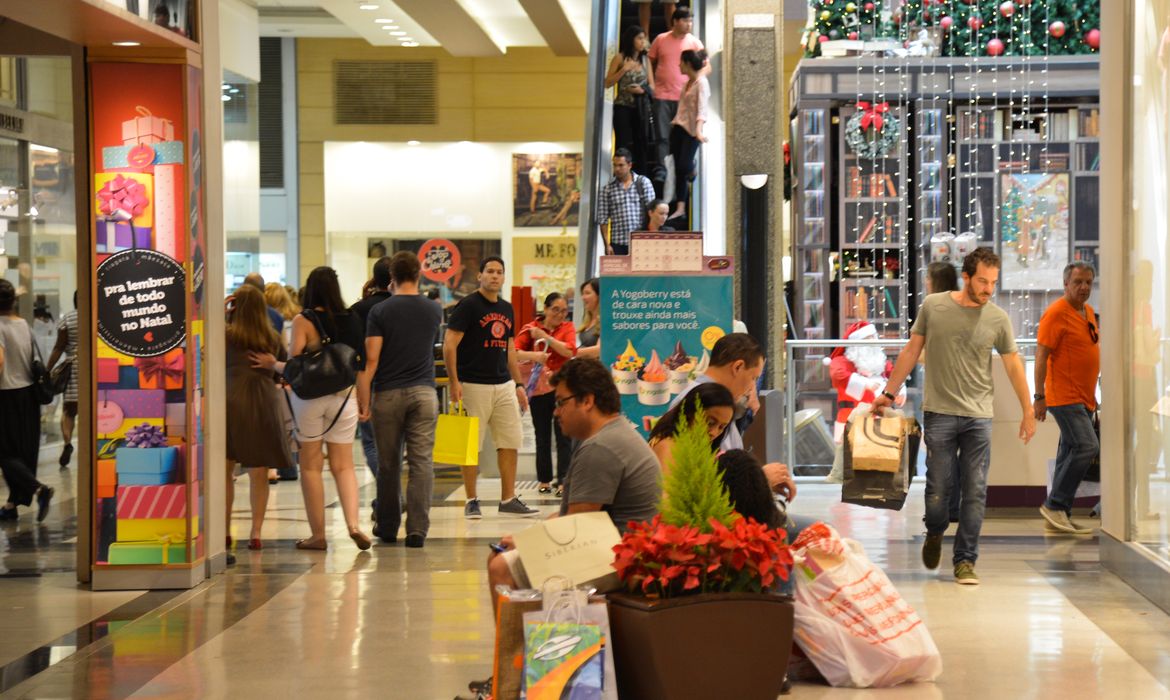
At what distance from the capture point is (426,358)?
322 inches

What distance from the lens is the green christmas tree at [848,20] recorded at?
47.5 ft

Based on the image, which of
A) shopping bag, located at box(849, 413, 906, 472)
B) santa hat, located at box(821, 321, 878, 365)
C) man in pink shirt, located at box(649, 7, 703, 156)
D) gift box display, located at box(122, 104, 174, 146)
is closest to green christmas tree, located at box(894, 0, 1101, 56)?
man in pink shirt, located at box(649, 7, 703, 156)

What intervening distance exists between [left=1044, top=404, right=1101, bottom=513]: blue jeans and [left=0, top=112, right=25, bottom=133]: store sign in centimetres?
862

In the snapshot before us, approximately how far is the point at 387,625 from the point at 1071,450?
13.6 ft

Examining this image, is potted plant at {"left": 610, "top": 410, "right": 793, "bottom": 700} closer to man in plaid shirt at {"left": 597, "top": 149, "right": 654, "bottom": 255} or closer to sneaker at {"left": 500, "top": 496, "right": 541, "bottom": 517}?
sneaker at {"left": 500, "top": 496, "right": 541, "bottom": 517}

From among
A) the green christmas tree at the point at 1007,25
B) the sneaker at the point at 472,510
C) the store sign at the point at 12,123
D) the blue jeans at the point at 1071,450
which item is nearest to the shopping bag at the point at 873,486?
the blue jeans at the point at 1071,450

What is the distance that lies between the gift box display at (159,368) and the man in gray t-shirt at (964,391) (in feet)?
10.6

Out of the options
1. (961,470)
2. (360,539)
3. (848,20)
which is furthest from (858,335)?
(848,20)

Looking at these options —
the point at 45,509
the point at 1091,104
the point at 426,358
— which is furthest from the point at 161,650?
the point at 1091,104

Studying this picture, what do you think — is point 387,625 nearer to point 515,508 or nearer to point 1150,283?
point 515,508

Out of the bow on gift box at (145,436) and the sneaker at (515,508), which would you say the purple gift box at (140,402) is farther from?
the sneaker at (515,508)

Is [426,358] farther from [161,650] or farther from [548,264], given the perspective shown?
[548,264]

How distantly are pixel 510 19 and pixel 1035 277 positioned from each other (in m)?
8.36

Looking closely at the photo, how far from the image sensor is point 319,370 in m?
7.86
